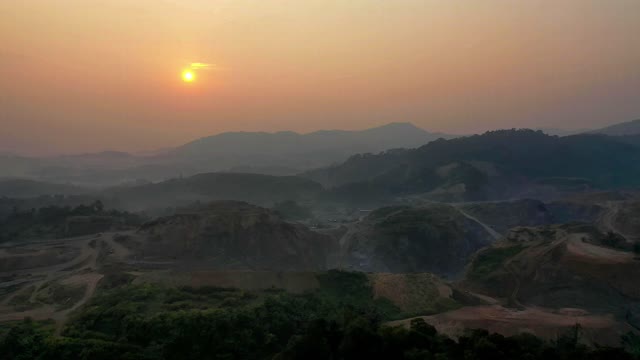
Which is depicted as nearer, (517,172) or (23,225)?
(23,225)

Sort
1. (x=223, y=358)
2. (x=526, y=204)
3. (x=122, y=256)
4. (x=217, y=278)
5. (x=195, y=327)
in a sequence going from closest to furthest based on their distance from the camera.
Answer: (x=223, y=358) < (x=195, y=327) < (x=217, y=278) < (x=122, y=256) < (x=526, y=204)

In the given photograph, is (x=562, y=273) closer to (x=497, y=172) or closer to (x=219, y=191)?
(x=497, y=172)

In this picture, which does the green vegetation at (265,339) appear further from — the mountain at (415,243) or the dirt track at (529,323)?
the mountain at (415,243)

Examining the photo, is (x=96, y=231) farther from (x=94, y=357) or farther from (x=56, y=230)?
(x=94, y=357)

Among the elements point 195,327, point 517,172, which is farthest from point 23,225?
point 517,172

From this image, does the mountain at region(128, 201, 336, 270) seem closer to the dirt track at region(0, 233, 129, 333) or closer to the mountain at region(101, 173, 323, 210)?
the dirt track at region(0, 233, 129, 333)

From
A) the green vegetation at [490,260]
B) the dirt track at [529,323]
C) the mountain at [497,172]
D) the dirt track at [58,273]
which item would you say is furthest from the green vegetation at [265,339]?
the mountain at [497,172]

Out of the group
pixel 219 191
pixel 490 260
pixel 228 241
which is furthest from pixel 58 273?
pixel 219 191
